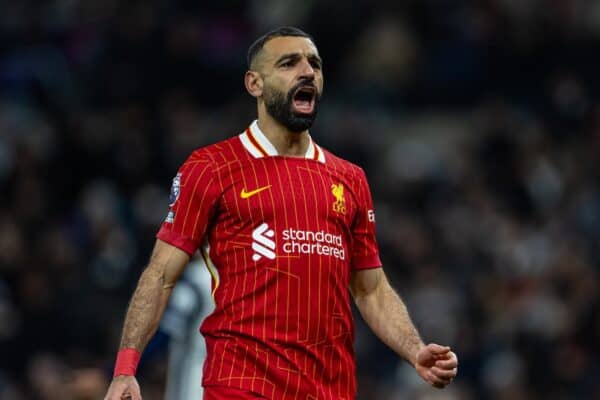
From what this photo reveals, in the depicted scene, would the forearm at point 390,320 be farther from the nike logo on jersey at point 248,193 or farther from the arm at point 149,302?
the arm at point 149,302

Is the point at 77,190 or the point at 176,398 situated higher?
the point at 77,190

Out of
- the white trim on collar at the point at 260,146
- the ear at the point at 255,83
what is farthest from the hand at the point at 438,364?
the ear at the point at 255,83

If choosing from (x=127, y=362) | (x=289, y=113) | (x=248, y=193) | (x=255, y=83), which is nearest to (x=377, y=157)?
(x=255, y=83)

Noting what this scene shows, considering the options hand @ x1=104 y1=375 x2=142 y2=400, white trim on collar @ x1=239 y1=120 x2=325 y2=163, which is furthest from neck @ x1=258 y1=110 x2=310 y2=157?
hand @ x1=104 y1=375 x2=142 y2=400

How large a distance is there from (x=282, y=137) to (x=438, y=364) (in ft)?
3.92

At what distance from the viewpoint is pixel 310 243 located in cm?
624

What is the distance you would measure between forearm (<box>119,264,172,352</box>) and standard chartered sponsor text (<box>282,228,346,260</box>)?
53cm

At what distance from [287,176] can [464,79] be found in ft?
30.9

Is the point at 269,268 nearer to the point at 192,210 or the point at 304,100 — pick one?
the point at 192,210

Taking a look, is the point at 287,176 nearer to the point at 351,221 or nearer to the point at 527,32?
the point at 351,221

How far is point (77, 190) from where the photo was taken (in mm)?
14055

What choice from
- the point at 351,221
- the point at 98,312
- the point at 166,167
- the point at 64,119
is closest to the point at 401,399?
the point at 98,312

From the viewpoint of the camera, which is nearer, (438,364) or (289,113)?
(438,364)

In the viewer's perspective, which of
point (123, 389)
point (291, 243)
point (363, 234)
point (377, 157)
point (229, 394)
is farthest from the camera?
point (377, 157)
